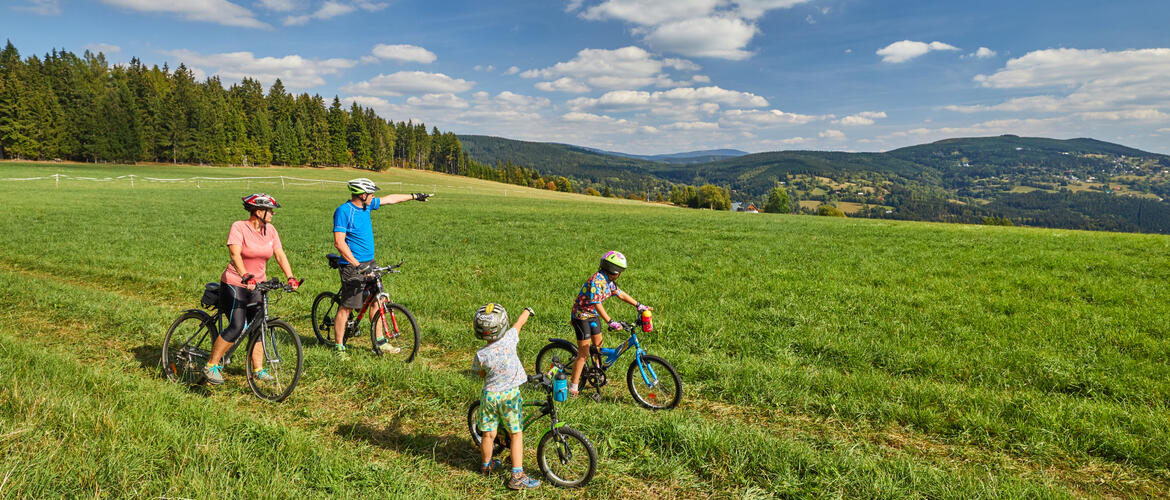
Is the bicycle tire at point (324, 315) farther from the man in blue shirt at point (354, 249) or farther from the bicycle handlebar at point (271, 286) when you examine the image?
the bicycle handlebar at point (271, 286)

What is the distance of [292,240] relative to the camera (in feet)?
67.7

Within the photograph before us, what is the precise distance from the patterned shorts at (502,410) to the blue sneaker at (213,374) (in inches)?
168

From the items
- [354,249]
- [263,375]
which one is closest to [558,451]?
[263,375]

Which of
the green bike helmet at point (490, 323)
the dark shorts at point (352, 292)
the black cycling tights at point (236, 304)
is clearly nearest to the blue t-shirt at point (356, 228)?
the dark shorts at point (352, 292)

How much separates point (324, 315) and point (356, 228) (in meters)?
2.11

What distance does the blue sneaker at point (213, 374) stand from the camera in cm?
636

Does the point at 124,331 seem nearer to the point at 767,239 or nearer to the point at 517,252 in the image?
the point at 517,252

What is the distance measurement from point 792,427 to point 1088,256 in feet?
56.9

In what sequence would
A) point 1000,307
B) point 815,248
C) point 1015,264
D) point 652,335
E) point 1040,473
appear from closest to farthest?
point 1040,473 → point 652,335 → point 1000,307 → point 1015,264 → point 815,248

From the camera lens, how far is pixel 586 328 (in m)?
6.21

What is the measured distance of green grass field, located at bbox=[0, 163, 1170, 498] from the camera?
4.48m

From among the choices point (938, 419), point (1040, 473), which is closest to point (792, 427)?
point (938, 419)

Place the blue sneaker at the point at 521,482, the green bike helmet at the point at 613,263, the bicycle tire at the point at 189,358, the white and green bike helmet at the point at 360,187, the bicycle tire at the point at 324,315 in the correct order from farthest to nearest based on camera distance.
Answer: the bicycle tire at the point at 324,315
the white and green bike helmet at the point at 360,187
the bicycle tire at the point at 189,358
the green bike helmet at the point at 613,263
the blue sneaker at the point at 521,482

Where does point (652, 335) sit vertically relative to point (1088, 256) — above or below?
below
